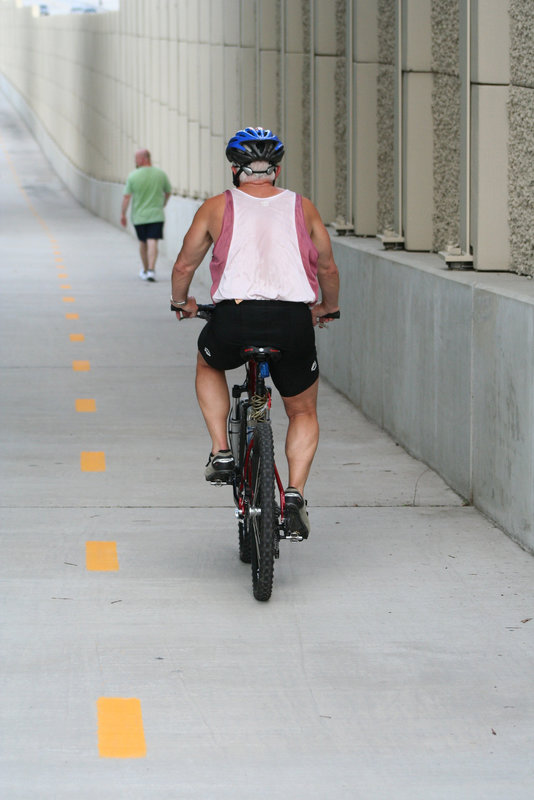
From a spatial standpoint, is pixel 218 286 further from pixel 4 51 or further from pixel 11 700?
pixel 4 51

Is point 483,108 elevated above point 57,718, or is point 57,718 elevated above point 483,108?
point 483,108

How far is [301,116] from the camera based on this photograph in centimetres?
1773

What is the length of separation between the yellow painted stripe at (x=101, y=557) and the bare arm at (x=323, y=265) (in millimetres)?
1411

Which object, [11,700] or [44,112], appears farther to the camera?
[44,112]

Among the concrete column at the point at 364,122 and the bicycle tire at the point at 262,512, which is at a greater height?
the concrete column at the point at 364,122

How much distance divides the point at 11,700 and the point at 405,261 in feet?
19.4

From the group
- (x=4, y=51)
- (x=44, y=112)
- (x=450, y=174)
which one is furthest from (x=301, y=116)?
(x=4, y=51)

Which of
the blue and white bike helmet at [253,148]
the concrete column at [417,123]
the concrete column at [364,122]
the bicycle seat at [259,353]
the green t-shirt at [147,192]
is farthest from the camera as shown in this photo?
the green t-shirt at [147,192]

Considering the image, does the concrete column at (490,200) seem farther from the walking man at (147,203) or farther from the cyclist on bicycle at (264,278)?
the walking man at (147,203)

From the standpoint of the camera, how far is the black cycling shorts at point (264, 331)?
6711 mm

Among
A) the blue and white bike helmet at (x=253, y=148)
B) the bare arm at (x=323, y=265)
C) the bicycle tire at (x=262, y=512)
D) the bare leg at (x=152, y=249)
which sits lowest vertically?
the bicycle tire at (x=262, y=512)

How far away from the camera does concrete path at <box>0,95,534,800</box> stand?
16.0 feet

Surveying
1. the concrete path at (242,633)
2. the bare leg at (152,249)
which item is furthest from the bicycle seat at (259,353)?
the bare leg at (152,249)

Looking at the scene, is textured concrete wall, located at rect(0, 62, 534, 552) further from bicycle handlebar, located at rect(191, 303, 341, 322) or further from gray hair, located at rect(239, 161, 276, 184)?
gray hair, located at rect(239, 161, 276, 184)
